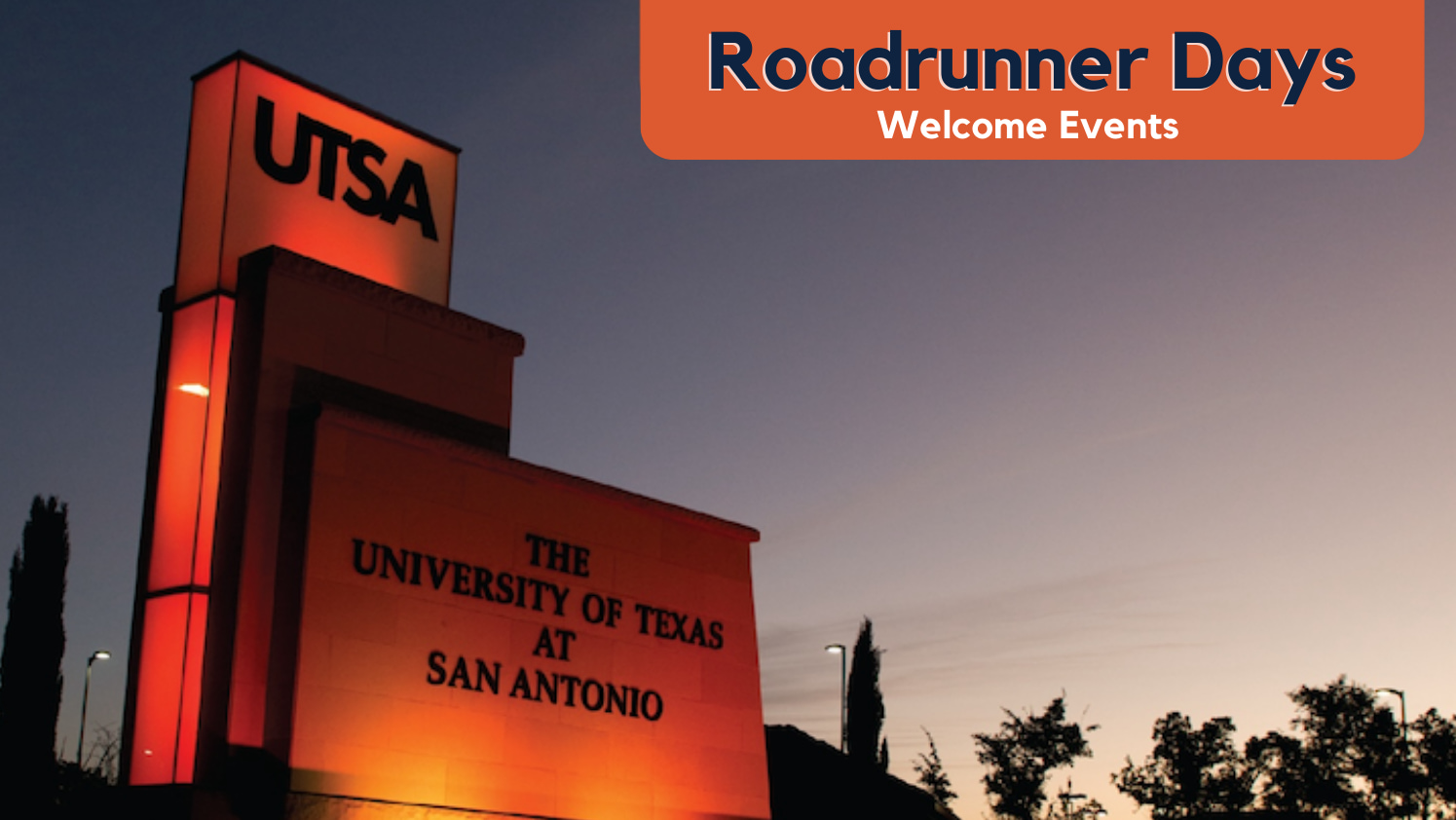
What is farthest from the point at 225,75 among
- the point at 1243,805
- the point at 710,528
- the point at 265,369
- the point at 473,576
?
the point at 1243,805

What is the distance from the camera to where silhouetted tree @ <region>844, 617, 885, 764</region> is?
4978cm

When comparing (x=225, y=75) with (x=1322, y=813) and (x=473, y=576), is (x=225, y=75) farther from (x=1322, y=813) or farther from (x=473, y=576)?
(x=1322, y=813)

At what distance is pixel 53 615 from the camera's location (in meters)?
30.8

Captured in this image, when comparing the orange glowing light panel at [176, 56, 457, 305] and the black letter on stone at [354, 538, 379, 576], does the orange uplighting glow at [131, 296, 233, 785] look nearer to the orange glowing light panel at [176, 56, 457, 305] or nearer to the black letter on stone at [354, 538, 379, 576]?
the orange glowing light panel at [176, 56, 457, 305]

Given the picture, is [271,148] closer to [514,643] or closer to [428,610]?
[428,610]

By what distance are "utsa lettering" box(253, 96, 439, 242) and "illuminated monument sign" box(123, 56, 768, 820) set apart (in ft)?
0.10

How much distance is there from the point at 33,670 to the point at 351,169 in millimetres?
18569

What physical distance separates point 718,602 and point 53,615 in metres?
19.0

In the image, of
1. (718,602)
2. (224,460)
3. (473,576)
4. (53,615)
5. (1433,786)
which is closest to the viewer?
(224,460)

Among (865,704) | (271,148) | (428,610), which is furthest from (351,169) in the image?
(865,704)

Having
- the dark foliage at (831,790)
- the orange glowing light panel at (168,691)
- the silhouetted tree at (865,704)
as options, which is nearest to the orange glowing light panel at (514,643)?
the orange glowing light panel at (168,691)

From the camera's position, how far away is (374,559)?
1413 centimetres

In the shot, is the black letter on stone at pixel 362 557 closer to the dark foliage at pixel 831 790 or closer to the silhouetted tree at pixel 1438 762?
the dark foliage at pixel 831 790

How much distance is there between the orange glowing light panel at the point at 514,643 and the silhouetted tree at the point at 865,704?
107 ft
